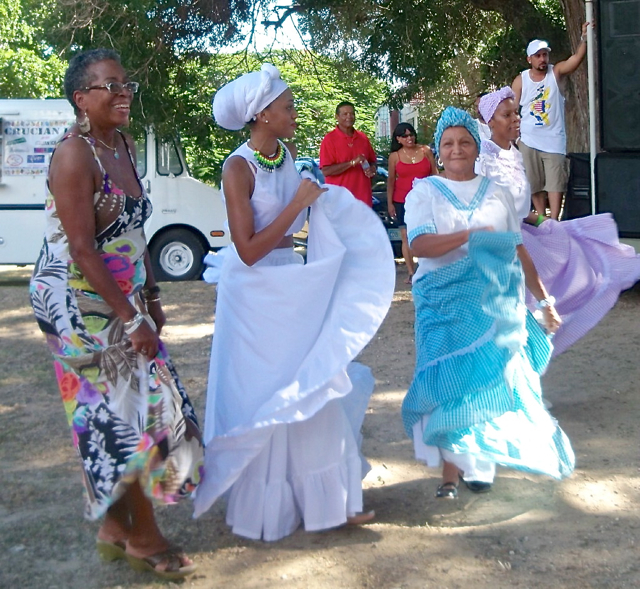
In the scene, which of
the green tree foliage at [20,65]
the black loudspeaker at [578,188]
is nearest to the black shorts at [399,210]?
the black loudspeaker at [578,188]

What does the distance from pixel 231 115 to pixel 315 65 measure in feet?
38.1

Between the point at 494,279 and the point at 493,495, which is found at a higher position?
the point at 494,279

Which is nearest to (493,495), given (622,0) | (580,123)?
(622,0)

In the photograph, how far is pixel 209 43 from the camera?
13.4 metres

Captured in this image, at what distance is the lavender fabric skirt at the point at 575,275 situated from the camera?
536cm

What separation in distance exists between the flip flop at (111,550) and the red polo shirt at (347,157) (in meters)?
7.45

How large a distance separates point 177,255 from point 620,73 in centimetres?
619

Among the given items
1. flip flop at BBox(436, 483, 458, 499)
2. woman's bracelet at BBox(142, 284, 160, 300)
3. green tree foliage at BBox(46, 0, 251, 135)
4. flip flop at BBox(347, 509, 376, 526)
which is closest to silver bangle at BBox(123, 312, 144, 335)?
woman's bracelet at BBox(142, 284, 160, 300)

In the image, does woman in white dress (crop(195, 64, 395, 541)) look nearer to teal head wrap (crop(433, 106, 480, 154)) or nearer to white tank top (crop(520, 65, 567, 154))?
teal head wrap (crop(433, 106, 480, 154))

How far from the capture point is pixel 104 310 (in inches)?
133

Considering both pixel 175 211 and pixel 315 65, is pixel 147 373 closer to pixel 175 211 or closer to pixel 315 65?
pixel 175 211

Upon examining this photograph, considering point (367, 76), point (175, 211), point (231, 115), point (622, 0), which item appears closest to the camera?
point (231, 115)

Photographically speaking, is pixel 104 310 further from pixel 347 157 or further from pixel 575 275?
pixel 347 157

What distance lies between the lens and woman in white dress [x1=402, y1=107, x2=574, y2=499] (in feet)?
13.0
